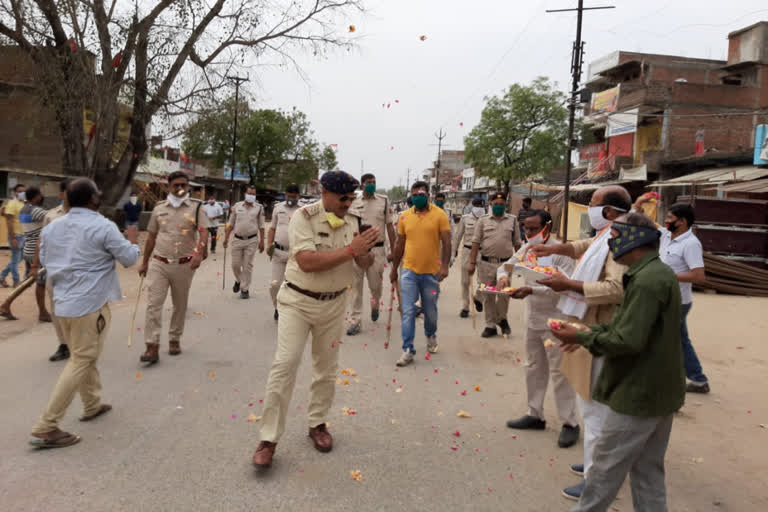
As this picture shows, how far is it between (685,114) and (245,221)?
93.9 ft

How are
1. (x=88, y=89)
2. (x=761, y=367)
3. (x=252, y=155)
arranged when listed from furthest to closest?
(x=252, y=155) < (x=88, y=89) < (x=761, y=367)

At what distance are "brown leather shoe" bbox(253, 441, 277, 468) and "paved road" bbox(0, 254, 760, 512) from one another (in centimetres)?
7

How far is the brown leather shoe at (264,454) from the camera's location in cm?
370

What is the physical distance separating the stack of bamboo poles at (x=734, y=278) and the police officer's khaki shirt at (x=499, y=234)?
7722 millimetres

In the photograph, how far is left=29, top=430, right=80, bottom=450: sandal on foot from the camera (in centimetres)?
395

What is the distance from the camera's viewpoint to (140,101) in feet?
57.1

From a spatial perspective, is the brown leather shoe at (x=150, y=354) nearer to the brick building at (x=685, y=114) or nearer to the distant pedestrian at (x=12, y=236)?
the distant pedestrian at (x=12, y=236)

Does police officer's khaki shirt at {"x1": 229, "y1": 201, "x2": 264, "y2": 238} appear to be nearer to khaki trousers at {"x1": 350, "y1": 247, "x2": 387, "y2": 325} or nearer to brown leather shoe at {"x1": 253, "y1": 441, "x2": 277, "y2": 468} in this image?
khaki trousers at {"x1": 350, "y1": 247, "x2": 387, "y2": 325}

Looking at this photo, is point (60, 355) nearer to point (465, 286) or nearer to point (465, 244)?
point (465, 286)

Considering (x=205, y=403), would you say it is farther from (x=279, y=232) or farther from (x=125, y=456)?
(x=279, y=232)

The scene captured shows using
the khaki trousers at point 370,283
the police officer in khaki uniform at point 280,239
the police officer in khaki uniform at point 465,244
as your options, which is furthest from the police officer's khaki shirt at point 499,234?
the police officer in khaki uniform at point 280,239

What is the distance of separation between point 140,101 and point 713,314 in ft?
52.6

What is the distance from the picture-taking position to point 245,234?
34.6 feet

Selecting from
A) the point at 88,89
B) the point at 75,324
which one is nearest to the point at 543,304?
the point at 75,324
